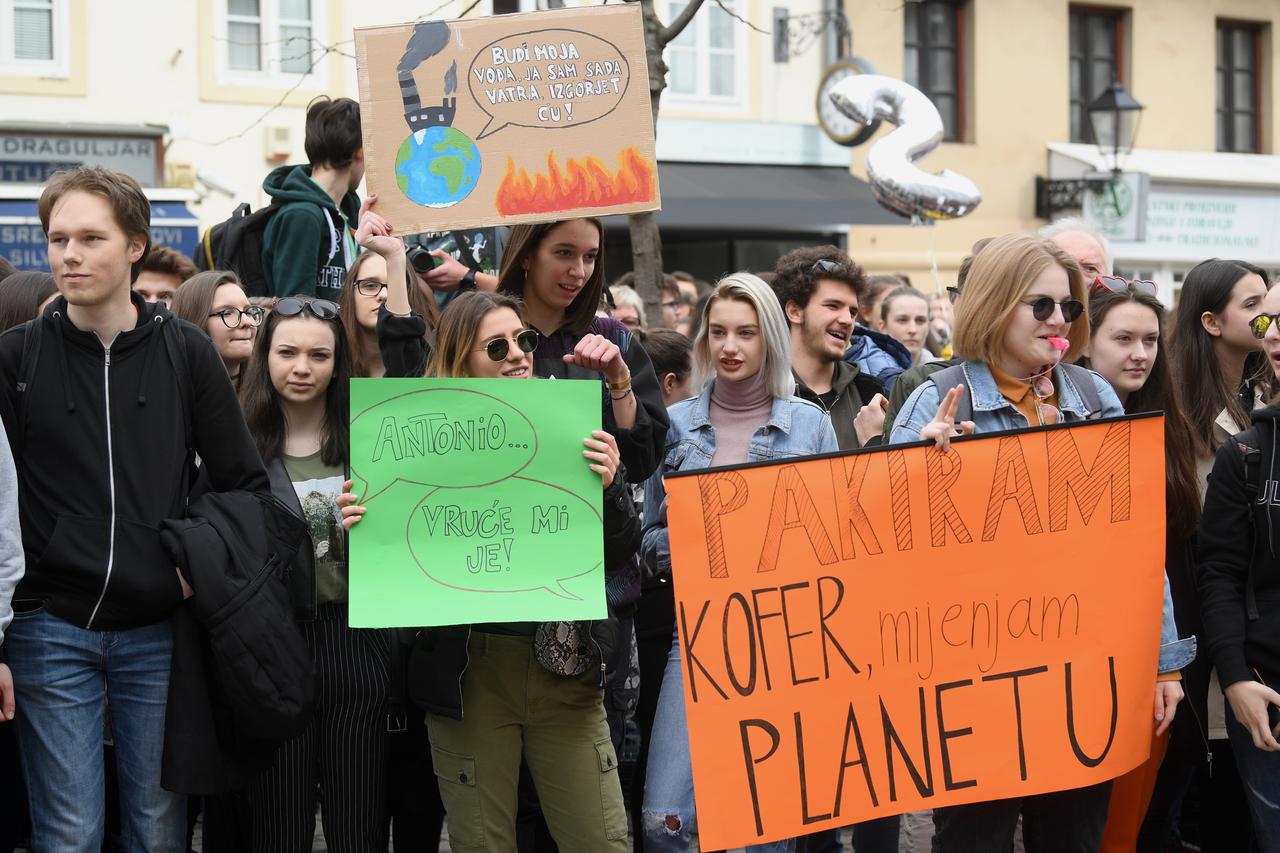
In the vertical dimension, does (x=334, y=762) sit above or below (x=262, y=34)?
below

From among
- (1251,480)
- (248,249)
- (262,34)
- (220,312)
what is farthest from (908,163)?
(262,34)

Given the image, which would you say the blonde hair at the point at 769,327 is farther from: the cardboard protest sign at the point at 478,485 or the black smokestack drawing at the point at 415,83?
the black smokestack drawing at the point at 415,83

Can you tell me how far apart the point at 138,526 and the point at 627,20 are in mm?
1923

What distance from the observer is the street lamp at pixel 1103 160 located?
1839 cm

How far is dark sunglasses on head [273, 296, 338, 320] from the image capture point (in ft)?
14.1

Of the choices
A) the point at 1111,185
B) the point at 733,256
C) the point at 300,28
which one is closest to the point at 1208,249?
the point at 1111,185

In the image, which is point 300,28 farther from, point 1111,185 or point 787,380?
point 787,380

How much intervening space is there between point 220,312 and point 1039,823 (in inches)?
122

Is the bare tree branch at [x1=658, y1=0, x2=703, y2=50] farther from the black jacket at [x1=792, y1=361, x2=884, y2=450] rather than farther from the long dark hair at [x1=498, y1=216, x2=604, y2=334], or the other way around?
the long dark hair at [x1=498, y1=216, x2=604, y2=334]

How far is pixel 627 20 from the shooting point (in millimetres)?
4164

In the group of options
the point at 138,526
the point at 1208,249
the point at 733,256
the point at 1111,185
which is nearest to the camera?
the point at 138,526

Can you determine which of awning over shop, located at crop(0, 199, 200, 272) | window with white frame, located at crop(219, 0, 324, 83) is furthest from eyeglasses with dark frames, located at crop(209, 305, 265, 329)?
window with white frame, located at crop(219, 0, 324, 83)

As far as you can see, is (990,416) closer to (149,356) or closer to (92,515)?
(149,356)

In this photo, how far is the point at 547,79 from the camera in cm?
415
